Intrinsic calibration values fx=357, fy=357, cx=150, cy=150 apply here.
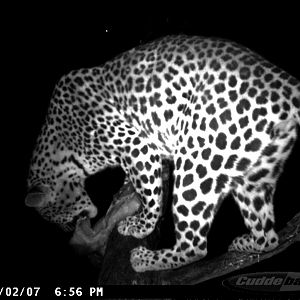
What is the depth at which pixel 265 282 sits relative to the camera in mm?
1840

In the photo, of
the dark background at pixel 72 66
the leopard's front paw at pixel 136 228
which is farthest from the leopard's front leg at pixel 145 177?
the dark background at pixel 72 66

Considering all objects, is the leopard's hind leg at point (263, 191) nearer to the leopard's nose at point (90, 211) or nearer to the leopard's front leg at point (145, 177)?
the leopard's front leg at point (145, 177)

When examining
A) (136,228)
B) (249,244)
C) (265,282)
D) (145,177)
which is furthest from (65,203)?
(265,282)

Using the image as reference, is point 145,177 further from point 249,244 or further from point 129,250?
point 249,244

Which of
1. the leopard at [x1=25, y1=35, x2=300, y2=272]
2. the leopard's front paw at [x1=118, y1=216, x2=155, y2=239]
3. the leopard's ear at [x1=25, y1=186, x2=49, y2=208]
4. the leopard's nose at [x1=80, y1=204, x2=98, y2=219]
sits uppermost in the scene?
the leopard at [x1=25, y1=35, x2=300, y2=272]

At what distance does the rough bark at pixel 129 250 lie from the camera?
1.76 m

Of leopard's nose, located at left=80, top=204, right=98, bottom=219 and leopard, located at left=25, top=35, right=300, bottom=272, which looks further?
leopard's nose, located at left=80, top=204, right=98, bottom=219

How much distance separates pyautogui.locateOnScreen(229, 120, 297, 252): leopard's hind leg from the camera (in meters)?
1.67

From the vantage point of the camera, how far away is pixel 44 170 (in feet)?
7.91

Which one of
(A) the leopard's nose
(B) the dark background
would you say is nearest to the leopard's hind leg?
(B) the dark background

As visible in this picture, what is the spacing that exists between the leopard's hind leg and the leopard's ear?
1.23 metres

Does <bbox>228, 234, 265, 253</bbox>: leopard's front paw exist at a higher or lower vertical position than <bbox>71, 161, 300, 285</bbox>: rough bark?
higher

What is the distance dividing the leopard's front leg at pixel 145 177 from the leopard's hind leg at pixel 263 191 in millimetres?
473

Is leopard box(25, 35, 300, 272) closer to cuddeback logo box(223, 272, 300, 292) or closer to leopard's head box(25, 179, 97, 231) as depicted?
leopard's head box(25, 179, 97, 231)
